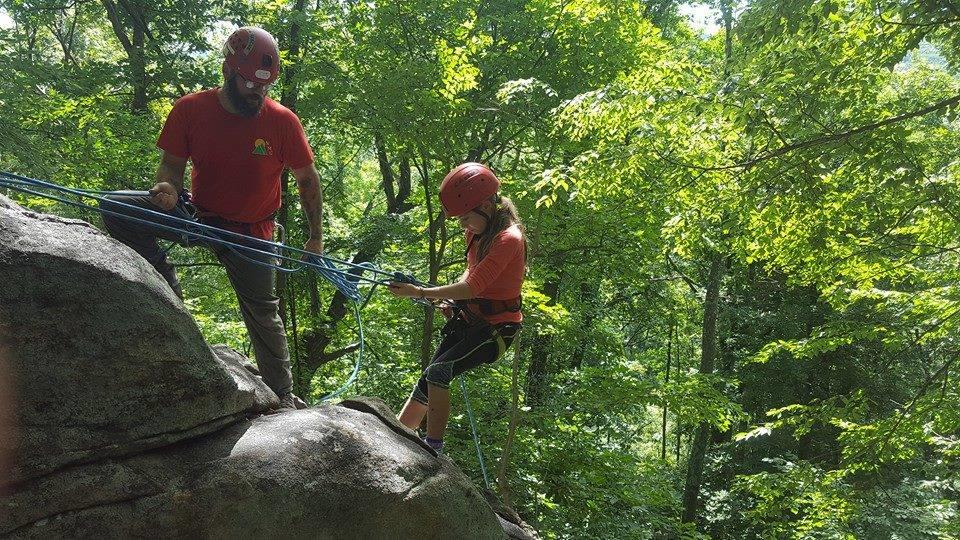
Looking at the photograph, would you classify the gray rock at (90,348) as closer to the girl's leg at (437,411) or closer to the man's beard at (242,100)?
the man's beard at (242,100)

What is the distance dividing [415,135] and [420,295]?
3.59 m

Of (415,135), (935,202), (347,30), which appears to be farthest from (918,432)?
(347,30)

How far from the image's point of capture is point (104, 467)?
8.65 ft

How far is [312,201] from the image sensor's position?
161 inches

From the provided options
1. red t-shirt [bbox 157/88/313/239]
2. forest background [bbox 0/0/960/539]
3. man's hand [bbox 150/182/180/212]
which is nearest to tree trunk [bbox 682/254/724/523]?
forest background [bbox 0/0/960/539]

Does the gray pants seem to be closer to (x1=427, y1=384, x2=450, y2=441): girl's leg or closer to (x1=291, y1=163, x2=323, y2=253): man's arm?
(x1=291, y1=163, x2=323, y2=253): man's arm

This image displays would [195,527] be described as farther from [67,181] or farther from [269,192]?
[67,181]

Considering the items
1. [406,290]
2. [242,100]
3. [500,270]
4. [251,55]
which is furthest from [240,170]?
[500,270]

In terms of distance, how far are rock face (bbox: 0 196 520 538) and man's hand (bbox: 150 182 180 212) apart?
39 centimetres

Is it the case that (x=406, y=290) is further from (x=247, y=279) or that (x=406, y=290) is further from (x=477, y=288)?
(x=247, y=279)

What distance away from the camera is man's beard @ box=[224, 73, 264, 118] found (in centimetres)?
356

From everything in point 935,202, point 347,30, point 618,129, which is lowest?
point 935,202

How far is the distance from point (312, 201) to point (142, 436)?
1.77m

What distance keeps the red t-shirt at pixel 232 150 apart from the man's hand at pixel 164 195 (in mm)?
332
